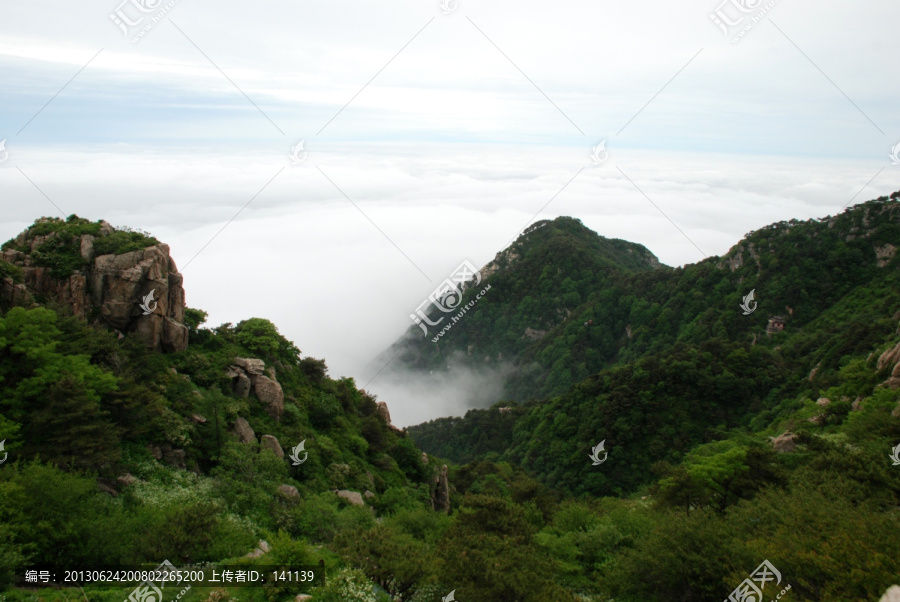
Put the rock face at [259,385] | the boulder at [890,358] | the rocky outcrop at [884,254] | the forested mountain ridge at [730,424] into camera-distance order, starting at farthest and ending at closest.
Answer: the rocky outcrop at [884,254] → the boulder at [890,358] → the rock face at [259,385] → the forested mountain ridge at [730,424]

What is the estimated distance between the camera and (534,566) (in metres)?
19.0

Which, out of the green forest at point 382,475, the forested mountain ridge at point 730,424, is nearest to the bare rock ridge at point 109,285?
the green forest at point 382,475

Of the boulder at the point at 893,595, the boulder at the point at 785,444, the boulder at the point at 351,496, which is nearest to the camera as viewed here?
the boulder at the point at 893,595

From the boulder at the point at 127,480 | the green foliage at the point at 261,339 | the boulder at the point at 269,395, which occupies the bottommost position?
the boulder at the point at 127,480

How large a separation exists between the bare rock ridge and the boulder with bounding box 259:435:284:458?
757 cm

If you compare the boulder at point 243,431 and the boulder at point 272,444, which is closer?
the boulder at point 243,431

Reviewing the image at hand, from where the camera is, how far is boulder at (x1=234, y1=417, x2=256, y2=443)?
30.1 meters

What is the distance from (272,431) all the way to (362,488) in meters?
6.00

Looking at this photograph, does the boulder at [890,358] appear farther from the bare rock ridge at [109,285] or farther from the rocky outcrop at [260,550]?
the bare rock ridge at [109,285]

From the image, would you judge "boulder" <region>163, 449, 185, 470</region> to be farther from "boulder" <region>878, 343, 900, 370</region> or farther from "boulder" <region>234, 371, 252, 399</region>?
"boulder" <region>878, 343, 900, 370</region>

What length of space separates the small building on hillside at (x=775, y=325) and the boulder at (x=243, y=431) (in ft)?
225

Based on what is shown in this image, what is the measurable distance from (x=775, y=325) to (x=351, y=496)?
217 feet

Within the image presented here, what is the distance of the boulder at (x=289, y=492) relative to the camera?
26.7 metres

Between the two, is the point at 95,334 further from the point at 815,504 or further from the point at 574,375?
the point at 574,375
